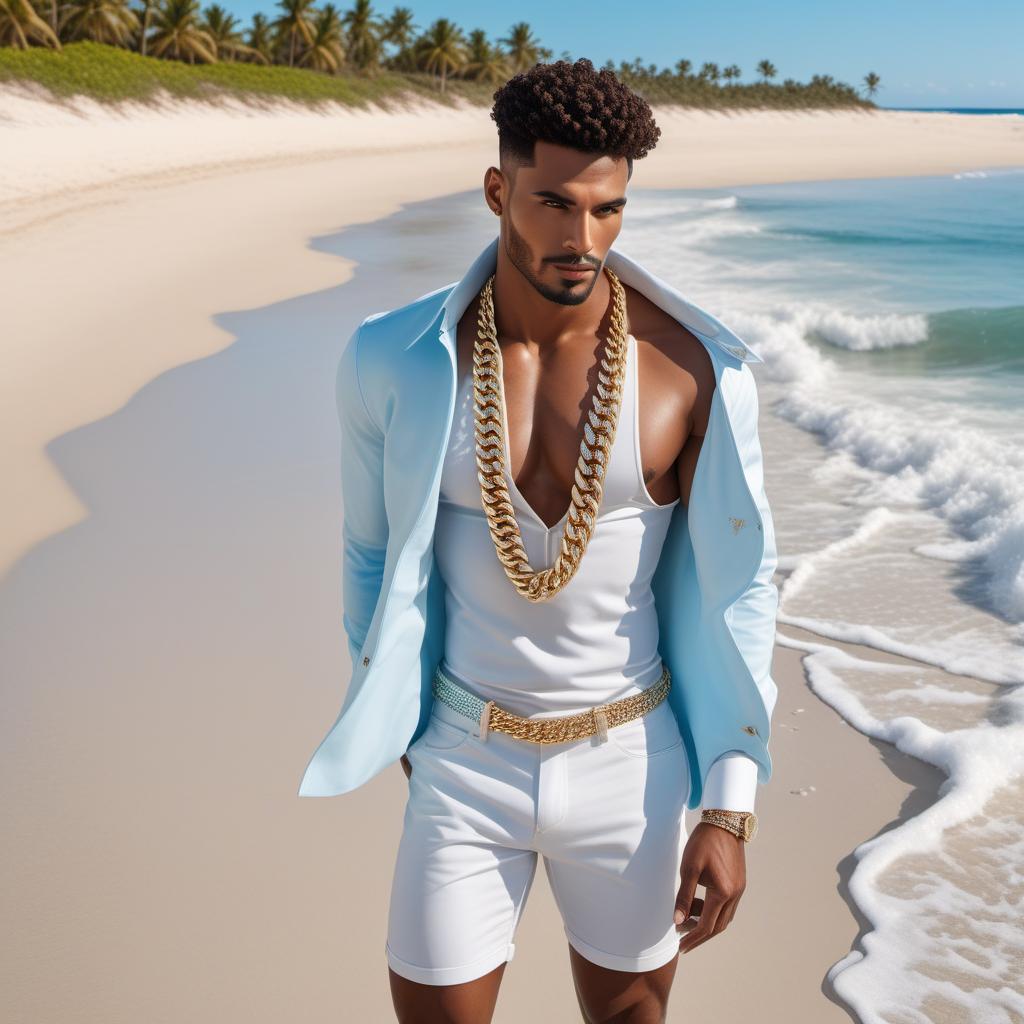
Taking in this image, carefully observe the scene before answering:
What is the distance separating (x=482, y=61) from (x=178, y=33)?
28.5m

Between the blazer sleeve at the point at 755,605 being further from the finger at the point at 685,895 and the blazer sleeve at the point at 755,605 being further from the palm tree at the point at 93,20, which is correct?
the palm tree at the point at 93,20

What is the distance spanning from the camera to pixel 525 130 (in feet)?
6.35

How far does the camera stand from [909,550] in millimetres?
6410

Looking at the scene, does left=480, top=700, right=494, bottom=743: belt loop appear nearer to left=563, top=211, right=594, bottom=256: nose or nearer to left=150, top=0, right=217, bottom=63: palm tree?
left=563, top=211, right=594, bottom=256: nose

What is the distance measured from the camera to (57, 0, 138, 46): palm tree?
49.9 metres

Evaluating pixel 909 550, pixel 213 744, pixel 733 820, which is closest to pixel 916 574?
pixel 909 550

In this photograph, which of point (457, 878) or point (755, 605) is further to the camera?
point (755, 605)

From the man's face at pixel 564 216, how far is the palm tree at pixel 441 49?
235 ft

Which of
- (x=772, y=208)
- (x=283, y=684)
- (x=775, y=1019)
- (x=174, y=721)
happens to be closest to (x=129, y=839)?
(x=174, y=721)

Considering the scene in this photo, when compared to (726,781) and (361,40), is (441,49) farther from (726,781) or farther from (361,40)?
(726,781)

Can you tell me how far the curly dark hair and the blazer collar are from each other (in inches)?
7.3

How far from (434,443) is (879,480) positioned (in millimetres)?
6211

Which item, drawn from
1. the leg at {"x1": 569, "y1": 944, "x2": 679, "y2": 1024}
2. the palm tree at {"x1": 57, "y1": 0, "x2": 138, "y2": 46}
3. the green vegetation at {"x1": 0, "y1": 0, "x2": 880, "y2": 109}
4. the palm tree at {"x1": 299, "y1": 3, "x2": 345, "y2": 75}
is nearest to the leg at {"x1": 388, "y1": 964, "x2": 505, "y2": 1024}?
the leg at {"x1": 569, "y1": 944, "x2": 679, "y2": 1024}

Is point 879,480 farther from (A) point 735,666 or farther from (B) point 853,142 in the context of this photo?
(B) point 853,142
